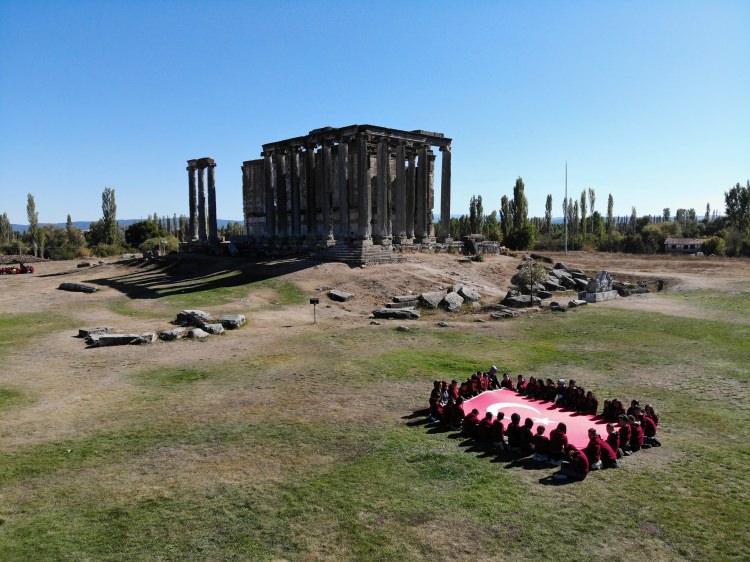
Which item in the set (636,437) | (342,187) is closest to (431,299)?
(342,187)

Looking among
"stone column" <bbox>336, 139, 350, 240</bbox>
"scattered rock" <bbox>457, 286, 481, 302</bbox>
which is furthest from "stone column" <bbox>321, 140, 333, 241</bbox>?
"scattered rock" <bbox>457, 286, 481, 302</bbox>

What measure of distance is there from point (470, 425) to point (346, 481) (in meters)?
4.40

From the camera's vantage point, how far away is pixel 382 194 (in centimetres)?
5194

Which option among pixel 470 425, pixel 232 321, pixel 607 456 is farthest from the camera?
pixel 232 321

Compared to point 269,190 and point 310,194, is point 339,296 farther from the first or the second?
point 269,190

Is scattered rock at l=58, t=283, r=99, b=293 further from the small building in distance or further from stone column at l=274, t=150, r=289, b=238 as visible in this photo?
the small building in distance

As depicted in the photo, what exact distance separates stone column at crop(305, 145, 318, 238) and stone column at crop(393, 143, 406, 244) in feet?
29.8

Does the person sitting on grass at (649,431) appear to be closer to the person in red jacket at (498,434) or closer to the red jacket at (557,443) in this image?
the red jacket at (557,443)

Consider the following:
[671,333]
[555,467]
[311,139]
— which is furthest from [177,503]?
[311,139]

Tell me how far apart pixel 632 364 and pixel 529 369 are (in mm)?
4443

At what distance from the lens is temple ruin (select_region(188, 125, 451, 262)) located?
4994cm

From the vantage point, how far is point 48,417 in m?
16.2

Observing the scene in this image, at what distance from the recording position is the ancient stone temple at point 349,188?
5131cm

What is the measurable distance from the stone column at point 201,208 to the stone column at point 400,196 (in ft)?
76.9
